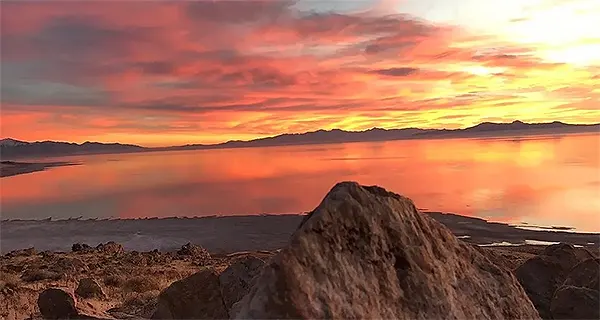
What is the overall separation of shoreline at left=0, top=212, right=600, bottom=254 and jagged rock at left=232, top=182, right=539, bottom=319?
2197 cm

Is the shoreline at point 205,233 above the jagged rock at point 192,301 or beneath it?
beneath

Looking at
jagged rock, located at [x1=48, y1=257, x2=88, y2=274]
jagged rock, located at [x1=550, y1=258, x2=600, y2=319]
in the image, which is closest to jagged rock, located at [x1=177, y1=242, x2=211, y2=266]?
jagged rock, located at [x1=48, y1=257, x2=88, y2=274]

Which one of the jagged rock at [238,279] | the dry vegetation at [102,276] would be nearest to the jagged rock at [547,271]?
the jagged rock at [238,279]

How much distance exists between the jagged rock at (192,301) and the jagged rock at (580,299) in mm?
4029

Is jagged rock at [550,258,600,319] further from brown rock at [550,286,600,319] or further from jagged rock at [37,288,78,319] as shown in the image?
jagged rock at [37,288,78,319]

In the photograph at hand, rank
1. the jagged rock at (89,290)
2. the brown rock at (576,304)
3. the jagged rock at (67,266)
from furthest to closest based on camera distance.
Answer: the jagged rock at (67,266) → the jagged rock at (89,290) → the brown rock at (576,304)

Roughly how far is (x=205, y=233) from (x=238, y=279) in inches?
1021

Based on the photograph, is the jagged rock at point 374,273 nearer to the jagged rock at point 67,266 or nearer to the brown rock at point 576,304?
the brown rock at point 576,304

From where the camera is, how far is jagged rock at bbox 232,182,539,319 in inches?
157

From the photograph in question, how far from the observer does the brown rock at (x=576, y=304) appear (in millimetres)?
6137

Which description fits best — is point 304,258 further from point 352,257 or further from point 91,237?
point 91,237

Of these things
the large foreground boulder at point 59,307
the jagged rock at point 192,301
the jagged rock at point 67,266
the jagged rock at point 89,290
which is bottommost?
the jagged rock at point 67,266

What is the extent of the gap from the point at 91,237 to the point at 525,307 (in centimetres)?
3107

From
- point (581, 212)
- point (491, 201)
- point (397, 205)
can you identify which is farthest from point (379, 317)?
point (491, 201)
